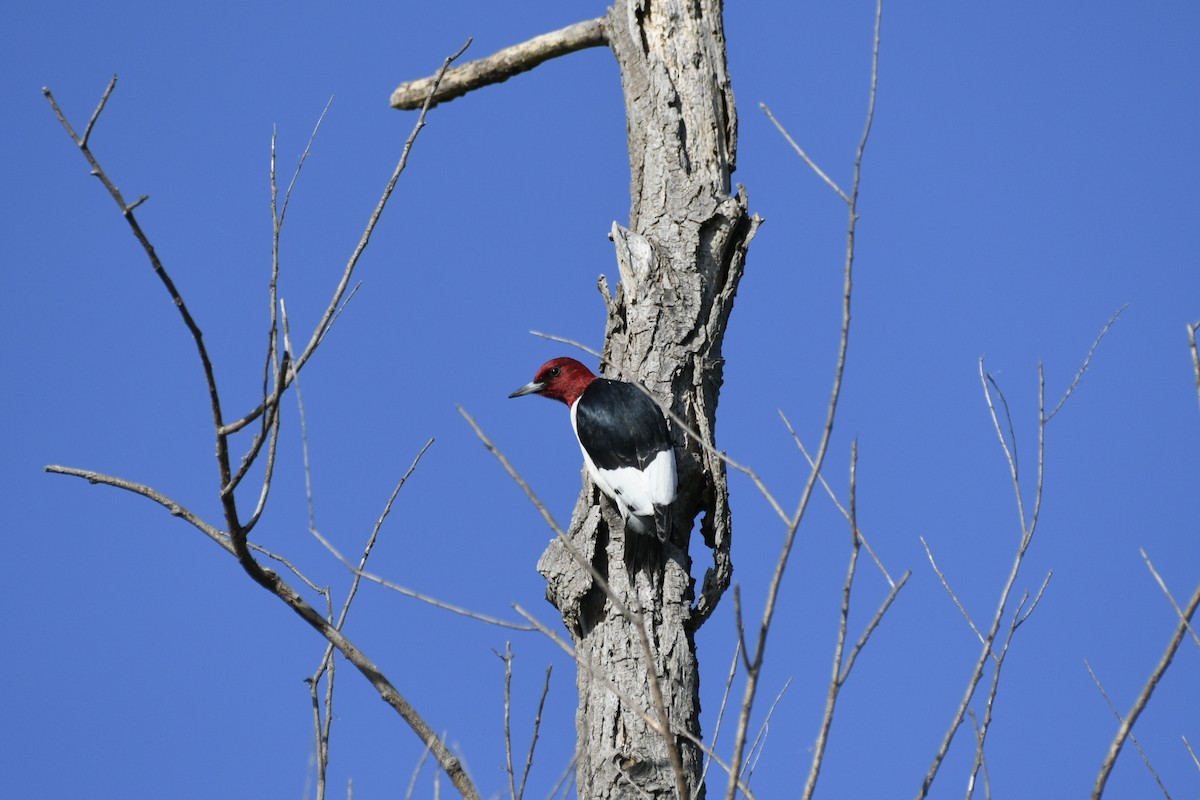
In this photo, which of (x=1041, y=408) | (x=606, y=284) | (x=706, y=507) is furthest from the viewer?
(x=606, y=284)

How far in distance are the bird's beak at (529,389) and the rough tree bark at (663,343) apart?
88 cm

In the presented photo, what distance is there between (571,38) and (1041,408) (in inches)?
122

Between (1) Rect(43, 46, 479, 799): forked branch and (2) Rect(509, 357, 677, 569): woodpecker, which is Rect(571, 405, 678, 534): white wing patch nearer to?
(2) Rect(509, 357, 677, 569): woodpecker

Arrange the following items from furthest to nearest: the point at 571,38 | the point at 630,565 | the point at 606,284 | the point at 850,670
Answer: the point at 571,38 < the point at 606,284 < the point at 630,565 < the point at 850,670

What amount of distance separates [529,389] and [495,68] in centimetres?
144

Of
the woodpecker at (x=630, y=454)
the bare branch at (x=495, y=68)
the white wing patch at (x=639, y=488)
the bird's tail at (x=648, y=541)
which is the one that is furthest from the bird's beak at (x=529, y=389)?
the bird's tail at (x=648, y=541)

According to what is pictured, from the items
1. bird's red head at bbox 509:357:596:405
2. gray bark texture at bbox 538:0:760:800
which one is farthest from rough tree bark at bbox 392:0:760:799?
bird's red head at bbox 509:357:596:405

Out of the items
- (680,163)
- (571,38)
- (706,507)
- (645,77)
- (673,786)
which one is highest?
(571,38)

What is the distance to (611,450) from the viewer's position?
4.06 meters

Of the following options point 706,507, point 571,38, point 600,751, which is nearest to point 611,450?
point 706,507

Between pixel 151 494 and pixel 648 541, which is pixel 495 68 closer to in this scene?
pixel 648 541

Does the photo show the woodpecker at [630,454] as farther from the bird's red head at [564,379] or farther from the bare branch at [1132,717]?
the bare branch at [1132,717]

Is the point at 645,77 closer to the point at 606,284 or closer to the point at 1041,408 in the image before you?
the point at 606,284

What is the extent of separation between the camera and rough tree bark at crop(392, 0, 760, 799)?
11.5 ft
